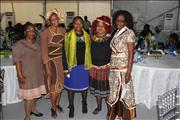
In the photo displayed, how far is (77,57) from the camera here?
3.77m

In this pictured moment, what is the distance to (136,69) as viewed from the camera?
4.20 m

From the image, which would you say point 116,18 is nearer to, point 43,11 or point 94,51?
point 94,51

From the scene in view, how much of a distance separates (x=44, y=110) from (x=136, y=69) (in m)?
1.43

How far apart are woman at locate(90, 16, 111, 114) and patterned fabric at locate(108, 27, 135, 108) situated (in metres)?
0.23

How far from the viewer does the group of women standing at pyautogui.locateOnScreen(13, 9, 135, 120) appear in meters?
3.41

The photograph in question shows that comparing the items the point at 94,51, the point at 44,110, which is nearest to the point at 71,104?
the point at 44,110

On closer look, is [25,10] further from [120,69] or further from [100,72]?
[120,69]

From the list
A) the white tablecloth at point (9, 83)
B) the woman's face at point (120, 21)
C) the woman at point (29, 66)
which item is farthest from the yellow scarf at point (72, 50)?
the white tablecloth at point (9, 83)

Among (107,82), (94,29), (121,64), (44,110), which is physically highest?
(94,29)

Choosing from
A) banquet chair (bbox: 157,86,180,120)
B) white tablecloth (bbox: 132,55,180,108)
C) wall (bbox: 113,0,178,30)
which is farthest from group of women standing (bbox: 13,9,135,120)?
wall (bbox: 113,0,178,30)

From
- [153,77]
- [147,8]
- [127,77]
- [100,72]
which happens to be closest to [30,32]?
[100,72]

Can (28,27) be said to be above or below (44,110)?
above

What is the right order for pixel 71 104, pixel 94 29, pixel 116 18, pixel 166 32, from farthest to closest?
pixel 166 32 < pixel 71 104 < pixel 94 29 < pixel 116 18

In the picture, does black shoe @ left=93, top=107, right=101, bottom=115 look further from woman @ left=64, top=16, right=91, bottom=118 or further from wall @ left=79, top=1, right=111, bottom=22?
wall @ left=79, top=1, right=111, bottom=22
